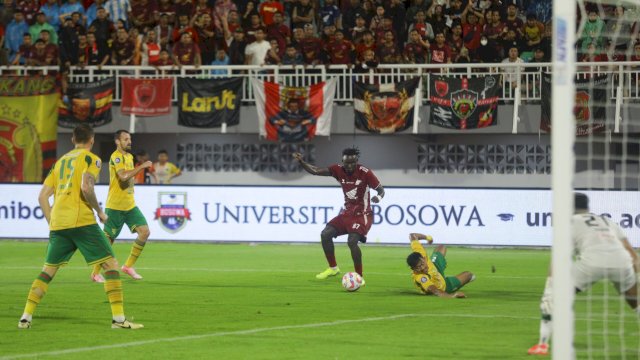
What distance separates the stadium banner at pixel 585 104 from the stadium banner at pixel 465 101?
3.76 ft

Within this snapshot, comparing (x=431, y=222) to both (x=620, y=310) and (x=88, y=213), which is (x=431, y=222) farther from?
(x=88, y=213)

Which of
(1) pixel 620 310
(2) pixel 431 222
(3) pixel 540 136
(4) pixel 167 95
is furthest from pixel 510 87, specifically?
(1) pixel 620 310

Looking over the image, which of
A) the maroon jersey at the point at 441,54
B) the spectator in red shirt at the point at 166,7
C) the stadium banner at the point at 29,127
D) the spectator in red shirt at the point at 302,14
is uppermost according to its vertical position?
the spectator in red shirt at the point at 166,7

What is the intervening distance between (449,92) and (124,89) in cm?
825

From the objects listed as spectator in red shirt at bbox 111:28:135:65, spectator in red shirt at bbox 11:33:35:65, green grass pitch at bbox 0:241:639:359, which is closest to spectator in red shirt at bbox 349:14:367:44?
spectator in red shirt at bbox 111:28:135:65

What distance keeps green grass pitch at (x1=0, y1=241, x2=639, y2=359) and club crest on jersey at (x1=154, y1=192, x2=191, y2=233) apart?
410 cm

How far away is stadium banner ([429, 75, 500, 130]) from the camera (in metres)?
28.8

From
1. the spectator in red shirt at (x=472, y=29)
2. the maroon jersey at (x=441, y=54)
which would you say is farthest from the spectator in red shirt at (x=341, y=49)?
the spectator in red shirt at (x=472, y=29)

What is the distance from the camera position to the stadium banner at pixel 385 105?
96.5ft

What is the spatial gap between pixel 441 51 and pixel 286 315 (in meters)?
15.8

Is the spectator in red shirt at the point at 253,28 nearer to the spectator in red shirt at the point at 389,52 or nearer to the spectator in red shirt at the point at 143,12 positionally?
the spectator in red shirt at the point at 143,12

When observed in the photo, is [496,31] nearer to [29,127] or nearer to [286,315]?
[29,127]

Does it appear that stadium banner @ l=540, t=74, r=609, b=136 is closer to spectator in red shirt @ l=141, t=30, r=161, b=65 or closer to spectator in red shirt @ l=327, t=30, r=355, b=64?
spectator in red shirt @ l=327, t=30, r=355, b=64

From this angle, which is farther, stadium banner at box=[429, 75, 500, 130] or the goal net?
stadium banner at box=[429, 75, 500, 130]
